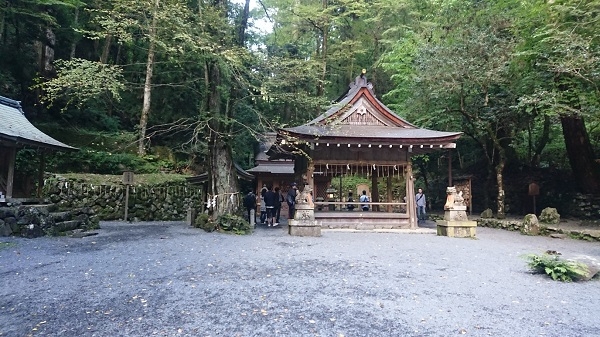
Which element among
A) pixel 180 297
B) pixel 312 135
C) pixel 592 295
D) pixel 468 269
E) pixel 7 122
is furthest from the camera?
pixel 312 135

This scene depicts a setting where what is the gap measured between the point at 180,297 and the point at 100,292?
1.16 meters

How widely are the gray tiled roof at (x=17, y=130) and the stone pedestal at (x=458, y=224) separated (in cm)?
1274

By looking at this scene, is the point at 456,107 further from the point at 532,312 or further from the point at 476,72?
the point at 532,312

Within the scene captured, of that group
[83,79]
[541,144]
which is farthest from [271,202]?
[541,144]

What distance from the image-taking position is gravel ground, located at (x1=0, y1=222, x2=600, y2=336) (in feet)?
12.6

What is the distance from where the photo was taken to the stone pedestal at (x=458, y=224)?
38.2 feet

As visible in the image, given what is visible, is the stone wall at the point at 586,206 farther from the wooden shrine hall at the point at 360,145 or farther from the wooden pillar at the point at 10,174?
the wooden pillar at the point at 10,174

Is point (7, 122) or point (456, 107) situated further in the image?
point (456, 107)

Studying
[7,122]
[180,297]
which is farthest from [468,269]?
[7,122]

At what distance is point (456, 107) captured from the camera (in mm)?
17609

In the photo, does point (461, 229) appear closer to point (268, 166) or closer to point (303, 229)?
point (303, 229)

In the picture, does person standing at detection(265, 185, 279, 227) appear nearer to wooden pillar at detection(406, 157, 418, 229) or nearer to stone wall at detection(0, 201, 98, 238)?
wooden pillar at detection(406, 157, 418, 229)

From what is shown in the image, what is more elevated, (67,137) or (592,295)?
(67,137)

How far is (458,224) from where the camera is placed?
1163 cm
